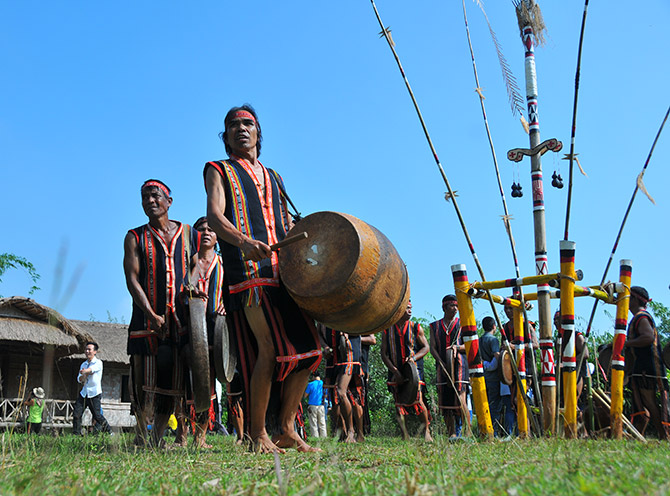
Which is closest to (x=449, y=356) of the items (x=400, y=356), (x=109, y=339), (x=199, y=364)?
(x=400, y=356)

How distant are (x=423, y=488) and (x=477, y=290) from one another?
2.95 meters

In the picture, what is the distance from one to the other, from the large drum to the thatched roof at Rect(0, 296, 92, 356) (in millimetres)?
17271

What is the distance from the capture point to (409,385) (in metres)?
8.85

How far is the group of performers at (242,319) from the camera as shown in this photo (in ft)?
12.9

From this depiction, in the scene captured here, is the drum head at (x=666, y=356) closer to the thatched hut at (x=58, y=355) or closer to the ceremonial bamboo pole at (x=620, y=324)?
the ceremonial bamboo pole at (x=620, y=324)

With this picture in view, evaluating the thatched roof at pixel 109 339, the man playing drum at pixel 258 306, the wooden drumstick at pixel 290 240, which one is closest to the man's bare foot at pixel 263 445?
the man playing drum at pixel 258 306

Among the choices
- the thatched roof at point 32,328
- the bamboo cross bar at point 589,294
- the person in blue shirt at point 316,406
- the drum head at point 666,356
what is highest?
the thatched roof at point 32,328

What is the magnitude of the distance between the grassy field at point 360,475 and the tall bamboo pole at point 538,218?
43.0 inches

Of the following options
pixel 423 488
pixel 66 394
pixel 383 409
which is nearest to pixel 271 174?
pixel 423 488

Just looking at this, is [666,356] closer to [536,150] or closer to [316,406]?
[536,150]

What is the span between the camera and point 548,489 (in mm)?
1574

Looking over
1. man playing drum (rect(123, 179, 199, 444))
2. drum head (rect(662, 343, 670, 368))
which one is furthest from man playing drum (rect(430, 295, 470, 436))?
man playing drum (rect(123, 179, 199, 444))

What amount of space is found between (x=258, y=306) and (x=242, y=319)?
0.24 meters

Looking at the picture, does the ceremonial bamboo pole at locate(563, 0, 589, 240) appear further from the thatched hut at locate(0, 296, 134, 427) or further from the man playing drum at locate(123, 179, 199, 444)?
the thatched hut at locate(0, 296, 134, 427)
